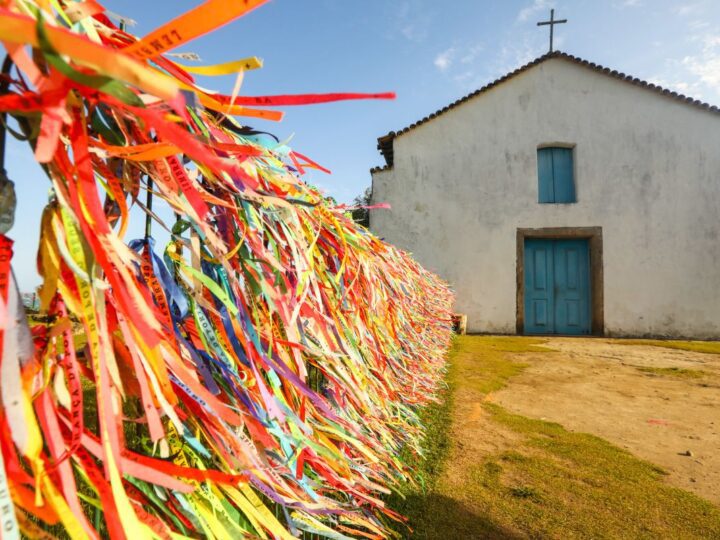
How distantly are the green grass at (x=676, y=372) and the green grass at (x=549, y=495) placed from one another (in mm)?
3724

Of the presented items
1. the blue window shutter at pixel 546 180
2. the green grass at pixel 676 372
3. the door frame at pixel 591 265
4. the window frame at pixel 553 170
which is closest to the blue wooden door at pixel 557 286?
the door frame at pixel 591 265

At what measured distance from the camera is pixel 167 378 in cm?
66

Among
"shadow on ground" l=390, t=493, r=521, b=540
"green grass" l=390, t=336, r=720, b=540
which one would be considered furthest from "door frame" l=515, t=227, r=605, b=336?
"shadow on ground" l=390, t=493, r=521, b=540

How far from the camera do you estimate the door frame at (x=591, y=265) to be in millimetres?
11680

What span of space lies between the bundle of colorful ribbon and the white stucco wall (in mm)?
11558

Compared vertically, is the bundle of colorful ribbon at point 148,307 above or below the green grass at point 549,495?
above

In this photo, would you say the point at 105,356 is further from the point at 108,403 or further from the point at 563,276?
the point at 563,276

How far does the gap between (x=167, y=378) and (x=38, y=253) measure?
25 centimetres

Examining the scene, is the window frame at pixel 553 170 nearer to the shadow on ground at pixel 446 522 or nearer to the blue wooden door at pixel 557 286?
the blue wooden door at pixel 557 286

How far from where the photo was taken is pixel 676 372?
616cm

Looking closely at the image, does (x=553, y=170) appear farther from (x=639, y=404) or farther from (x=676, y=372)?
(x=639, y=404)

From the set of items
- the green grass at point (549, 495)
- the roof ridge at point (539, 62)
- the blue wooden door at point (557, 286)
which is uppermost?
the roof ridge at point (539, 62)

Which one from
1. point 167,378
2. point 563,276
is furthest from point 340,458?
point 563,276

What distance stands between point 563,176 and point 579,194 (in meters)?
0.73
